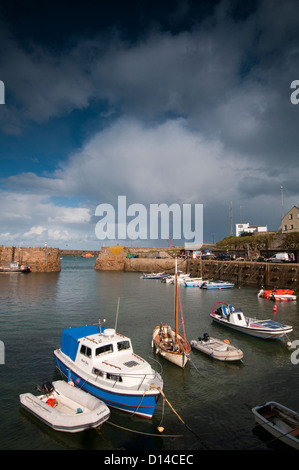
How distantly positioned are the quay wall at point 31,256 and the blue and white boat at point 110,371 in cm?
7546

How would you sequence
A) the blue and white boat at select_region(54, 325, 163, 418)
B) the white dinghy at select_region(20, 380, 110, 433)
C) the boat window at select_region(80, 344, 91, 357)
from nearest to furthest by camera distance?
the white dinghy at select_region(20, 380, 110, 433) < the blue and white boat at select_region(54, 325, 163, 418) < the boat window at select_region(80, 344, 91, 357)

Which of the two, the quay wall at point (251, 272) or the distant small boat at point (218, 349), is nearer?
the distant small boat at point (218, 349)

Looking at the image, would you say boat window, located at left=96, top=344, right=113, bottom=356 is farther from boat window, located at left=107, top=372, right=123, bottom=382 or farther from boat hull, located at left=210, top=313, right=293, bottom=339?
boat hull, located at left=210, top=313, right=293, bottom=339

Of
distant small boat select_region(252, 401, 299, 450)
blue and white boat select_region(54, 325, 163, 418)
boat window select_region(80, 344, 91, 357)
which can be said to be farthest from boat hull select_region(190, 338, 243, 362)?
boat window select_region(80, 344, 91, 357)

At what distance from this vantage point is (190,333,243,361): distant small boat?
19.1 meters

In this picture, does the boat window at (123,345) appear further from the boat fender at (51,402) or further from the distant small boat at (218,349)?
the distant small boat at (218,349)

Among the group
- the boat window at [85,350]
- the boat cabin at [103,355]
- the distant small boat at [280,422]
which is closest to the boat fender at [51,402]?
the boat cabin at [103,355]

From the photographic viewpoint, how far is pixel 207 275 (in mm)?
72812

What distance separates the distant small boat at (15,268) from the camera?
263 ft

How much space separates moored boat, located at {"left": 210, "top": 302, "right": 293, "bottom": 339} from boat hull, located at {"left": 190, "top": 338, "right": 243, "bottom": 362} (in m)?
5.03

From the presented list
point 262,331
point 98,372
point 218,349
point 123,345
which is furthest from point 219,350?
point 98,372

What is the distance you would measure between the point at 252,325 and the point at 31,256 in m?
77.2
